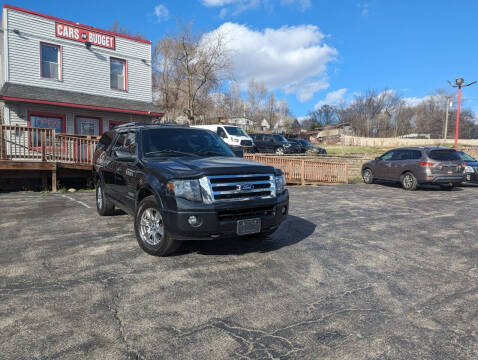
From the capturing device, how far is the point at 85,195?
10.7 meters

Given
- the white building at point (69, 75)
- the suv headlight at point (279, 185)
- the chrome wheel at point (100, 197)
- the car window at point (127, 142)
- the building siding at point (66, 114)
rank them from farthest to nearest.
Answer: the white building at point (69, 75) < the building siding at point (66, 114) < the chrome wheel at point (100, 197) < the car window at point (127, 142) < the suv headlight at point (279, 185)

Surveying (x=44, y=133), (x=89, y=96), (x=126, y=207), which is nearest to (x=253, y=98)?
(x=89, y=96)

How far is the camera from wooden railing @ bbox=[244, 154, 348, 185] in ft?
52.0

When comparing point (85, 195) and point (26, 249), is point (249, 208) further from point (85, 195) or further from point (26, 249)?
point (85, 195)

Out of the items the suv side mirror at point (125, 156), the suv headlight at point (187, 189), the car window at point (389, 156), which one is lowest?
the suv headlight at point (187, 189)

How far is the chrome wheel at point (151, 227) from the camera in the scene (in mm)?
4595

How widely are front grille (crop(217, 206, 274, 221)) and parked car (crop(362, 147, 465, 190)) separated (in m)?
10.4

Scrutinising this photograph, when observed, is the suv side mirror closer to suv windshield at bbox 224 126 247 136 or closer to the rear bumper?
the rear bumper

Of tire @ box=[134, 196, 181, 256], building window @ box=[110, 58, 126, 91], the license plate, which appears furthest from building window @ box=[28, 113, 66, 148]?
the license plate

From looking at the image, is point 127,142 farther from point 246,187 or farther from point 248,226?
point 248,226

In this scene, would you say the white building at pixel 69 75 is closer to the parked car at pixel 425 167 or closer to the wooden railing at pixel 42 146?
the wooden railing at pixel 42 146

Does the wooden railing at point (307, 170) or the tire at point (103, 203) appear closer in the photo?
the tire at point (103, 203)

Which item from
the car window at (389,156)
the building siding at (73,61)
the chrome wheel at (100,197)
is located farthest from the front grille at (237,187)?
the building siding at (73,61)

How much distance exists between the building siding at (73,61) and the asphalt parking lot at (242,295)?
12583mm
